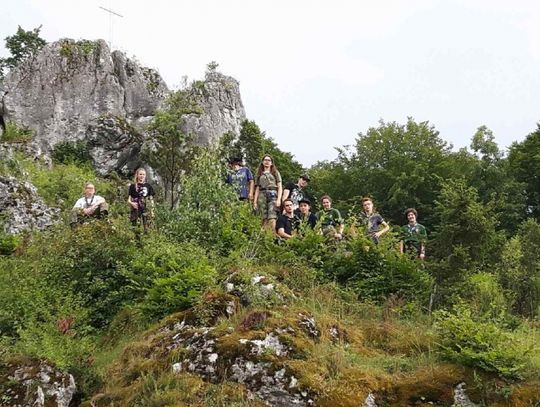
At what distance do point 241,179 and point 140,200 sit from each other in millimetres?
2078

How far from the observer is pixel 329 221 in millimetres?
11312

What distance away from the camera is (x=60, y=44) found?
89.7 ft

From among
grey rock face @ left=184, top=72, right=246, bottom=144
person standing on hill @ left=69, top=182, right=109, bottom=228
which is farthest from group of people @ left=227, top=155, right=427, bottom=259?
grey rock face @ left=184, top=72, right=246, bottom=144

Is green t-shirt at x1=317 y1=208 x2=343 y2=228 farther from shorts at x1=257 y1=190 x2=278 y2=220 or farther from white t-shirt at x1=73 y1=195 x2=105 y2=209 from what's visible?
white t-shirt at x1=73 y1=195 x2=105 y2=209

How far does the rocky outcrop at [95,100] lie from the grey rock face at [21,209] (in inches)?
314

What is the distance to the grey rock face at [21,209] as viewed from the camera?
14219mm

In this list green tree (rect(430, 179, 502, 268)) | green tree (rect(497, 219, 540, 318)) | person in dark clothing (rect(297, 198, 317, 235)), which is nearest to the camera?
green tree (rect(430, 179, 502, 268))

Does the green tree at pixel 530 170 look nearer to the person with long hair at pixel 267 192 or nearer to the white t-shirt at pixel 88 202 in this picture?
the person with long hair at pixel 267 192

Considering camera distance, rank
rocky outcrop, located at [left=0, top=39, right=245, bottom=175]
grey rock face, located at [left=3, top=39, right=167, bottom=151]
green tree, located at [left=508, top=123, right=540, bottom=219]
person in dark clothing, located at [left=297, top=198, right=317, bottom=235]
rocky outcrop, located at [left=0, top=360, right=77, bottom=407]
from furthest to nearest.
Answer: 1. green tree, located at [left=508, top=123, right=540, bottom=219]
2. grey rock face, located at [left=3, top=39, right=167, bottom=151]
3. rocky outcrop, located at [left=0, top=39, right=245, bottom=175]
4. person in dark clothing, located at [left=297, top=198, right=317, bottom=235]
5. rocky outcrop, located at [left=0, top=360, right=77, bottom=407]

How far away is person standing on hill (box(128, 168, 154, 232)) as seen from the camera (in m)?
11.5

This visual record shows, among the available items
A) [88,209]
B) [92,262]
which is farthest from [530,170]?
[92,262]

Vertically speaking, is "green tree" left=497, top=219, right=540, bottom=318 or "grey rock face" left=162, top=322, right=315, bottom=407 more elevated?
"green tree" left=497, top=219, right=540, bottom=318

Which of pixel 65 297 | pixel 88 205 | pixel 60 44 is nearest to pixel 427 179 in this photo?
pixel 60 44

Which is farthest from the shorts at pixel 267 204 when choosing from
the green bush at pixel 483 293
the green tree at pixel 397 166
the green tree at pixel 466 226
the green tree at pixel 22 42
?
the green tree at pixel 22 42
